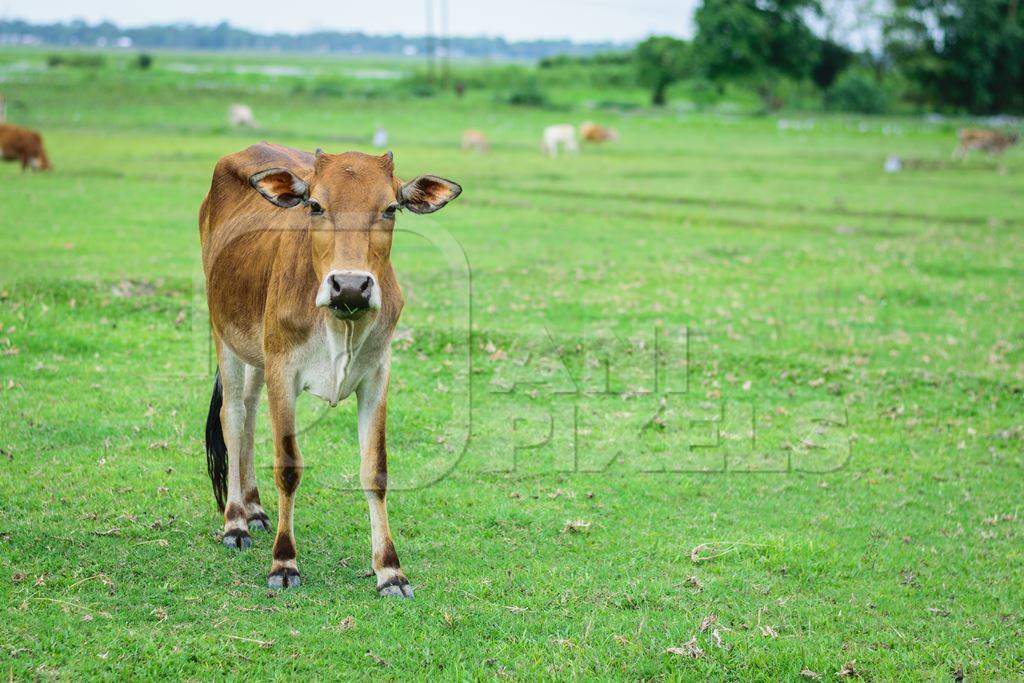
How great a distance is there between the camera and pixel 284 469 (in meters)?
6.65

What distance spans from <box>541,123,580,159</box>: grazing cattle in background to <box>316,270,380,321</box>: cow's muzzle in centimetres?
3376

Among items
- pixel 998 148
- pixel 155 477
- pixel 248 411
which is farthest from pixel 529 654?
pixel 998 148

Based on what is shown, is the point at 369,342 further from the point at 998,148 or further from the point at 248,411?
the point at 998,148

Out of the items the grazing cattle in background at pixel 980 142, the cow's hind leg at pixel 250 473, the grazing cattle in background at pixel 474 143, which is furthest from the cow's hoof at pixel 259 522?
A: the grazing cattle in background at pixel 980 142

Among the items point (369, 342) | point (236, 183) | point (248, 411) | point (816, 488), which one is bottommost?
point (816, 488)

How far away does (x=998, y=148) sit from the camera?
42.8 meters

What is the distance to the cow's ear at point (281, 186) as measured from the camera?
6344 mm

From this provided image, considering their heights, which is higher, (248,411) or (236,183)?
(236,183)

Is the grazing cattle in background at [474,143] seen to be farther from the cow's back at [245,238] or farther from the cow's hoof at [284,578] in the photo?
the cow's hoof at [284,578]

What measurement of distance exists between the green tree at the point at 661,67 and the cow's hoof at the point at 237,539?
67.7 m

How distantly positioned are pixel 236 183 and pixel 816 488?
5.14m

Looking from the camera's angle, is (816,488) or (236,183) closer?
(236,183)

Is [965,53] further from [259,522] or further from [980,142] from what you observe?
[259,522]

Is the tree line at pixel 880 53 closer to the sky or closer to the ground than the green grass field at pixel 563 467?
closer to the sky
